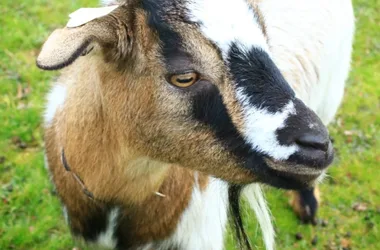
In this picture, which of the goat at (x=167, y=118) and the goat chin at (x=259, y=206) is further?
the goat chin at (x=259, y=206)

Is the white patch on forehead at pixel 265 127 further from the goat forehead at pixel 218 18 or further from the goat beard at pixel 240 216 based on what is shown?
the goat beard at pixel 240 216

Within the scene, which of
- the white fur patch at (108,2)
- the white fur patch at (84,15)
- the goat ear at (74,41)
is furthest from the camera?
the white fur patch at (108,2)

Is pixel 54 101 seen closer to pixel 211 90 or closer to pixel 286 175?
pixel 211 90

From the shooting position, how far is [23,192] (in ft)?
15.8

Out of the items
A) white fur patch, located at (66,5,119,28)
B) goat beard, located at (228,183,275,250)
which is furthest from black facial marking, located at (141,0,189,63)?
goat beard, located at (228,183,275,250)

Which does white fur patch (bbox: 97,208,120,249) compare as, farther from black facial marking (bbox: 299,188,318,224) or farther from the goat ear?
black facial marking (bbox: 299,188,318,224)

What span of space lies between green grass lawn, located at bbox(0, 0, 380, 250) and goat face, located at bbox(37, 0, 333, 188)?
5.88ft

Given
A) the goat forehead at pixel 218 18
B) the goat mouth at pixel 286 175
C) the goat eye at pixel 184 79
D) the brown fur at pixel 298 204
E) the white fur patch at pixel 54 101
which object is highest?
the goat forehead at pixel 218 18

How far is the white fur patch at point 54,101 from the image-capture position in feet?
10.6

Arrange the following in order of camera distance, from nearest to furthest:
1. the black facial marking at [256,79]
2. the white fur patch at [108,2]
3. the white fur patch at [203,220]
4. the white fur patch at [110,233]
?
the black facial marking at [256,79]
the white fur patch at [108,2]
the white fur patch at [110,233]
the white fur patch at [203,220]

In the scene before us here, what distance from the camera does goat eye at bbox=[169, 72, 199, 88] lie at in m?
2.45

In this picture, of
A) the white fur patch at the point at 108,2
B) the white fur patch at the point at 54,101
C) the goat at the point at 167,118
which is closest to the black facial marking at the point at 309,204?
the goat at the point at 167,118

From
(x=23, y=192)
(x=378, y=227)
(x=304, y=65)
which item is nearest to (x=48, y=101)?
(x=23, y=192)

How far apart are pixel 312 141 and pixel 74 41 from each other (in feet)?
3.42
